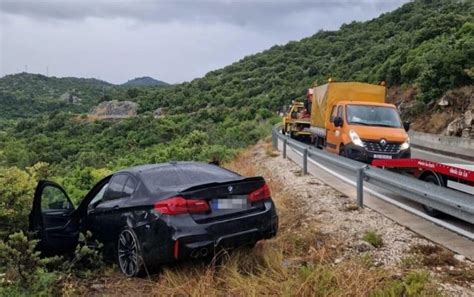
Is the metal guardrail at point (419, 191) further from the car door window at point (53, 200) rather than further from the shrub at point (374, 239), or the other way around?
the car door window at point (53, 200)

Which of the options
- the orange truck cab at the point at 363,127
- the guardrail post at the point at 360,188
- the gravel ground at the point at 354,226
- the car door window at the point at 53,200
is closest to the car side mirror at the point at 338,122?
the orange truck cab at the point at 363,127

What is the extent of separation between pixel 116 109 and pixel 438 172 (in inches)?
2965

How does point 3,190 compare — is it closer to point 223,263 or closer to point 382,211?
point 223,263

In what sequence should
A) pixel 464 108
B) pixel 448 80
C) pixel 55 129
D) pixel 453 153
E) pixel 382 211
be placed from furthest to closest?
pixel 55 129
pixel 448 80
pixel 464 108
pixel 453 153
pixel 382 211

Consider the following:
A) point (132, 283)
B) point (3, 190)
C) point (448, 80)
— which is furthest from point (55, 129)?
point (132, 283)

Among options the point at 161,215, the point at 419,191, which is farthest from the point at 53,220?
the point at 419,191

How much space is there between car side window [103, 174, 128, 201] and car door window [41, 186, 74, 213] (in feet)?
2.88

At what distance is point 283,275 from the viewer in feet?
18.1

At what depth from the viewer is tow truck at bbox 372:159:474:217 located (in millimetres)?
7749

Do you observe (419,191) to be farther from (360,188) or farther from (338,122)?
(338,122)

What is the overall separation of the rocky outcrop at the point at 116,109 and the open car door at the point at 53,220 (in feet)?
228

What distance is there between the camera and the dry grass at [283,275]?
15.9 feet

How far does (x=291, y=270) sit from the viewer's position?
568 cm

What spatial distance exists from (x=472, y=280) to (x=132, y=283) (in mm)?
3906
